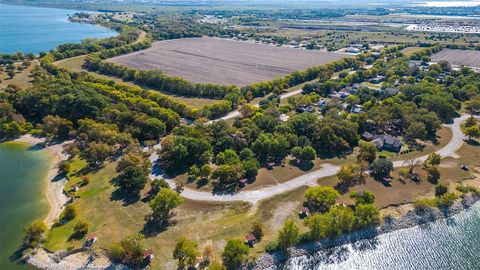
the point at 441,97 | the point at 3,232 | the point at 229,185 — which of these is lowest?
the point at 3,232

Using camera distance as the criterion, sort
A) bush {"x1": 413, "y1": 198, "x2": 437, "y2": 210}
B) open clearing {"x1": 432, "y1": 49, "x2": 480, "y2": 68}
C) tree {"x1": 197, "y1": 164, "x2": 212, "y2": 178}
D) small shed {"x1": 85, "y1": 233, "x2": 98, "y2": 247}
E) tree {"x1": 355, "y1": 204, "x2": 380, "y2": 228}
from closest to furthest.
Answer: small shed {"x1": 85, "y1": 233, "x2": 98, "y2": 247}
tree {"x1": 355, "y1": 204, "x2": 380, "y2": 228}
bush {"x1": 413, "y1": 198, "x2": 437, "y2": 210}
tree {"x1": 197, "y1": 164, "x2": 212, "y2": 178}
open clearing {"x1": 432, "y1": 49, "x2": 480, "y2": 68}

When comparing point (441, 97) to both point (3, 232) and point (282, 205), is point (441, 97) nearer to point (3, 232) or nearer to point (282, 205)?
point (282, 205)

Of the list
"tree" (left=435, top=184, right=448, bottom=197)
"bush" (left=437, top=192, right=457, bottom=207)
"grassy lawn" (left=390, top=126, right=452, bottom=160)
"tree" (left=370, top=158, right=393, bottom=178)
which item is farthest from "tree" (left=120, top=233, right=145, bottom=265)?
"grassy lawn" (left=390, top=126, right=452, bottom=160)

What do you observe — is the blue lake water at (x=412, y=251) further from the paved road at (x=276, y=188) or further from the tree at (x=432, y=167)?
the paved road at (x=276, y=188)

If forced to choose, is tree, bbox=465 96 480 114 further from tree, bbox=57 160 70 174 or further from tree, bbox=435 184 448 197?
tree, bbox=57 160 70 174

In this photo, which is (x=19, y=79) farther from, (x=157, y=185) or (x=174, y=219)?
(x=174, y=219)

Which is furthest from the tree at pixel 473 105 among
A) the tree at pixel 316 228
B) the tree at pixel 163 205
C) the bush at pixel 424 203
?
Result: the tree at pixel 163 205

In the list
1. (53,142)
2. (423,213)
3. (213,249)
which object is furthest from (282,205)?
(53,142)
